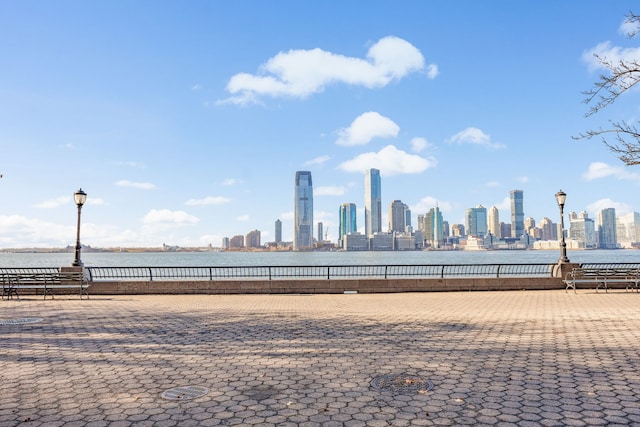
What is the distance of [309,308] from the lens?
46.8 feet

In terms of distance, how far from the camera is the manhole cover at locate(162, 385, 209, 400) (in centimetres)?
533

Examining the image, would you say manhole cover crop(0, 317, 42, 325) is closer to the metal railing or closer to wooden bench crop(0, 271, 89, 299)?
the metal railing

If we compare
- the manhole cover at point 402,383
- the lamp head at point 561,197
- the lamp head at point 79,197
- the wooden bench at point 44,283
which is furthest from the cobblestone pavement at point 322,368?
the lamp head at point 561,197

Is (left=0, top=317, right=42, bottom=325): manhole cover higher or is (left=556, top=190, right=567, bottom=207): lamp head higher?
(left=556, top=190, right=567, bottom=207): lamp head

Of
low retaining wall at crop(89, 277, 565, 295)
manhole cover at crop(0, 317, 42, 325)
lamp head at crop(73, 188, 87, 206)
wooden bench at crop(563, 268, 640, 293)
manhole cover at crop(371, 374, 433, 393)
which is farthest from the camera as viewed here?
lamp head at crop(73, 188, 87, 206)

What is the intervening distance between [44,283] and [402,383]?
17.8 meters

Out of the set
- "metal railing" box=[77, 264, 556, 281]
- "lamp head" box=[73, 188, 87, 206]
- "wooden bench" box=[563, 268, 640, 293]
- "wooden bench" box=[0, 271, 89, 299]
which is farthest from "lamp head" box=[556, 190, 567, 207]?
"lamp head" box=[73, 188, 87, 206]

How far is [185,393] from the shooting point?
18.0ft

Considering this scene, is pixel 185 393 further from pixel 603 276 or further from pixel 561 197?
pixel 561 197

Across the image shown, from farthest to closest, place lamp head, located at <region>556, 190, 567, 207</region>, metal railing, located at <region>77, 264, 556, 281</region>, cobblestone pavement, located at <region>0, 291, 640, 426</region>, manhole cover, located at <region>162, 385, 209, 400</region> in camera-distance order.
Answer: lamp head, located at <region>556, 190, 567, 207</region> < metal railing, located at <region>77, 264, 556, 281</region> < manhole cover, located at <region>162, 385, 209, 400</region> < cobblestone pavement, located at <region>0, 291, 640, 426</region>

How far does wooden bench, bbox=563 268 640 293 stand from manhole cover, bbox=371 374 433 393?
648 inches

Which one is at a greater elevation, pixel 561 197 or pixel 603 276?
pixel 561 197

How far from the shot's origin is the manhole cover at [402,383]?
5.54 m

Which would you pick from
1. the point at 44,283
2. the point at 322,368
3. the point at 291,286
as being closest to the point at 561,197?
the point at 291,286
